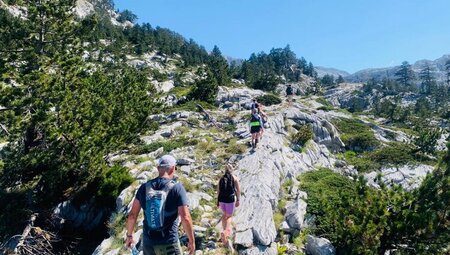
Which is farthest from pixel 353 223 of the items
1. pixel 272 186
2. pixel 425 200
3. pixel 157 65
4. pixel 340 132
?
pixel 157 65

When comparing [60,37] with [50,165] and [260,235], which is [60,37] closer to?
[50,165]

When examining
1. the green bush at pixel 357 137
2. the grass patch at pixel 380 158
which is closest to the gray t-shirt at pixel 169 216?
the grass patch at pixel 380 158

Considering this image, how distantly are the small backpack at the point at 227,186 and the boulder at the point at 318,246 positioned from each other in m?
3.13

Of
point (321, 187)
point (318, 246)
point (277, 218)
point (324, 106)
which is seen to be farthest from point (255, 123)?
point (324, 106)

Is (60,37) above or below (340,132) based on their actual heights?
above

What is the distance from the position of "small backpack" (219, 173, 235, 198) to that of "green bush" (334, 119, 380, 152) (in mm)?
21616

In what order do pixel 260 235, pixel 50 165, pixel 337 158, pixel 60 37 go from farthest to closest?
pixel 337 158, pixel 60 37, pixel 50 165, pixel 260 235

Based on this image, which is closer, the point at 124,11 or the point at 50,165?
the point at 50,165

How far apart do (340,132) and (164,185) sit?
2856cm

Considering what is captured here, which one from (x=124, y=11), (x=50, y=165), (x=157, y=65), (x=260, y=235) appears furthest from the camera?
(x=124, y=11)

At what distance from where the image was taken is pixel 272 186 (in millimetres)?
14938

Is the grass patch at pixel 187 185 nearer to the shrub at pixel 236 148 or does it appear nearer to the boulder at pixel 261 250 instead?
the boulder at pixel 261 250

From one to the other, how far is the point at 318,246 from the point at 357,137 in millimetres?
20648

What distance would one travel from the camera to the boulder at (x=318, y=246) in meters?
10.8
